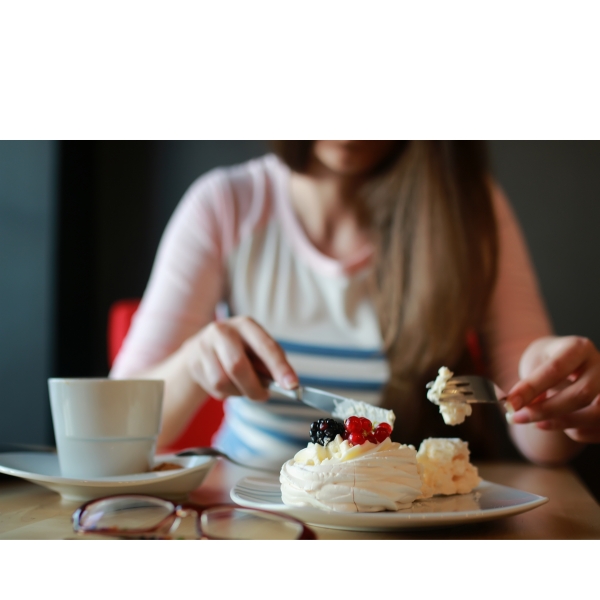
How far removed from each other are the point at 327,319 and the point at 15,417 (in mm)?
998

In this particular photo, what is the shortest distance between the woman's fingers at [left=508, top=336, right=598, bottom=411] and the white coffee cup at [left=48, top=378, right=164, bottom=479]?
1.28 ft

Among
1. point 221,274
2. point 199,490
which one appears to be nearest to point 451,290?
point 221,274

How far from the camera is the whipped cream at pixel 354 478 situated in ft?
1.53

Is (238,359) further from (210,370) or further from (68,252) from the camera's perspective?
(68,252)

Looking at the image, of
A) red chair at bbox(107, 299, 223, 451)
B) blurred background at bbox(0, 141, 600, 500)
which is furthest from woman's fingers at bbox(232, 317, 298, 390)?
blurred background at bbox(0, 141, 600, 500)

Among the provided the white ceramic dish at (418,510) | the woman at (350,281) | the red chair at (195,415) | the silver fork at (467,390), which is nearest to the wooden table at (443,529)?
the white ceramic dish at (418,510)

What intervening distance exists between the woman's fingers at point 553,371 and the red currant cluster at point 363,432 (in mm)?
180

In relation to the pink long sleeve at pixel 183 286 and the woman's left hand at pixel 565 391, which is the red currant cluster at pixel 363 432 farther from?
the pink long sleeve at pixel 183 286

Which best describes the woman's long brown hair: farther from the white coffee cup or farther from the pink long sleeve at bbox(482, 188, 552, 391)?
the white coffee cup

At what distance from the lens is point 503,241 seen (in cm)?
122

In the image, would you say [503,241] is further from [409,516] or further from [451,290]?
[409,516]

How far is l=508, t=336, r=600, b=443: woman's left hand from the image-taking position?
25.4 inches

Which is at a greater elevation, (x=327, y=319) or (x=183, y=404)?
(x=327, y=319)

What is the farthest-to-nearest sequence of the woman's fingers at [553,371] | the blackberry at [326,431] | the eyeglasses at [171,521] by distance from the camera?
the woman's fingers at [553,371], the blackberry at [326,431], the eyeglasses at [171,521]
